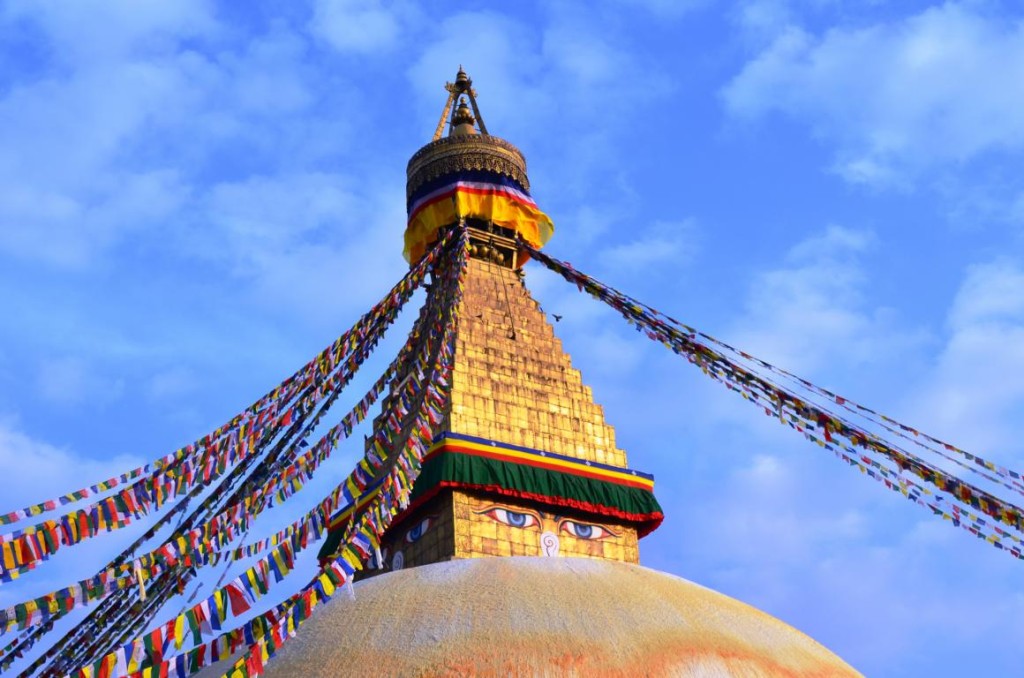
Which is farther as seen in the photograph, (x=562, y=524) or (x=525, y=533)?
(x=562, y=524)

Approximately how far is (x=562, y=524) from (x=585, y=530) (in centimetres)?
33

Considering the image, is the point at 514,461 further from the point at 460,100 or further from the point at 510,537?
the point at 460,100

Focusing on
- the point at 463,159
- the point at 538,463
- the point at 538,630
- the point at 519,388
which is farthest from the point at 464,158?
the point at 538,630

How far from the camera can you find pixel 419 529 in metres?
11.4

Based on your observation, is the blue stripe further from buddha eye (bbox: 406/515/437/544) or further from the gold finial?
buddha eye (bbox: 406/515/437/544)

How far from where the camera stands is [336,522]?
1253 centimetres

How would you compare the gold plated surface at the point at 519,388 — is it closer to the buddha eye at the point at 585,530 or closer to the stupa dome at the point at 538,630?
the buddha eye at the point at 585,530

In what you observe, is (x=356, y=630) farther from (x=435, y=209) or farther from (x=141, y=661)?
(x=435, y=209)

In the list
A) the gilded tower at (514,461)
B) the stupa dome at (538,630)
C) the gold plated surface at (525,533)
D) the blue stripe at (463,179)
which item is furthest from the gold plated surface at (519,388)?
Answer: the stupa dome at (538,630)

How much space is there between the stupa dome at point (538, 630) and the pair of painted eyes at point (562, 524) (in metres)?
1.86

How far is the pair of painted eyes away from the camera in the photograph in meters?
11.2

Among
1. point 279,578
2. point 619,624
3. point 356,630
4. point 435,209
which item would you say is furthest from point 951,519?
point 435,209

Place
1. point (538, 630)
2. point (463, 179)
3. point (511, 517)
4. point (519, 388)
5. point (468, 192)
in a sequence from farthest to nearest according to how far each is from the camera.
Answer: point (463, 179)
point (468, 192)
point (519, 388)
point (511, 517)
point (538, 630)

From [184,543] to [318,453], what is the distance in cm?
215
